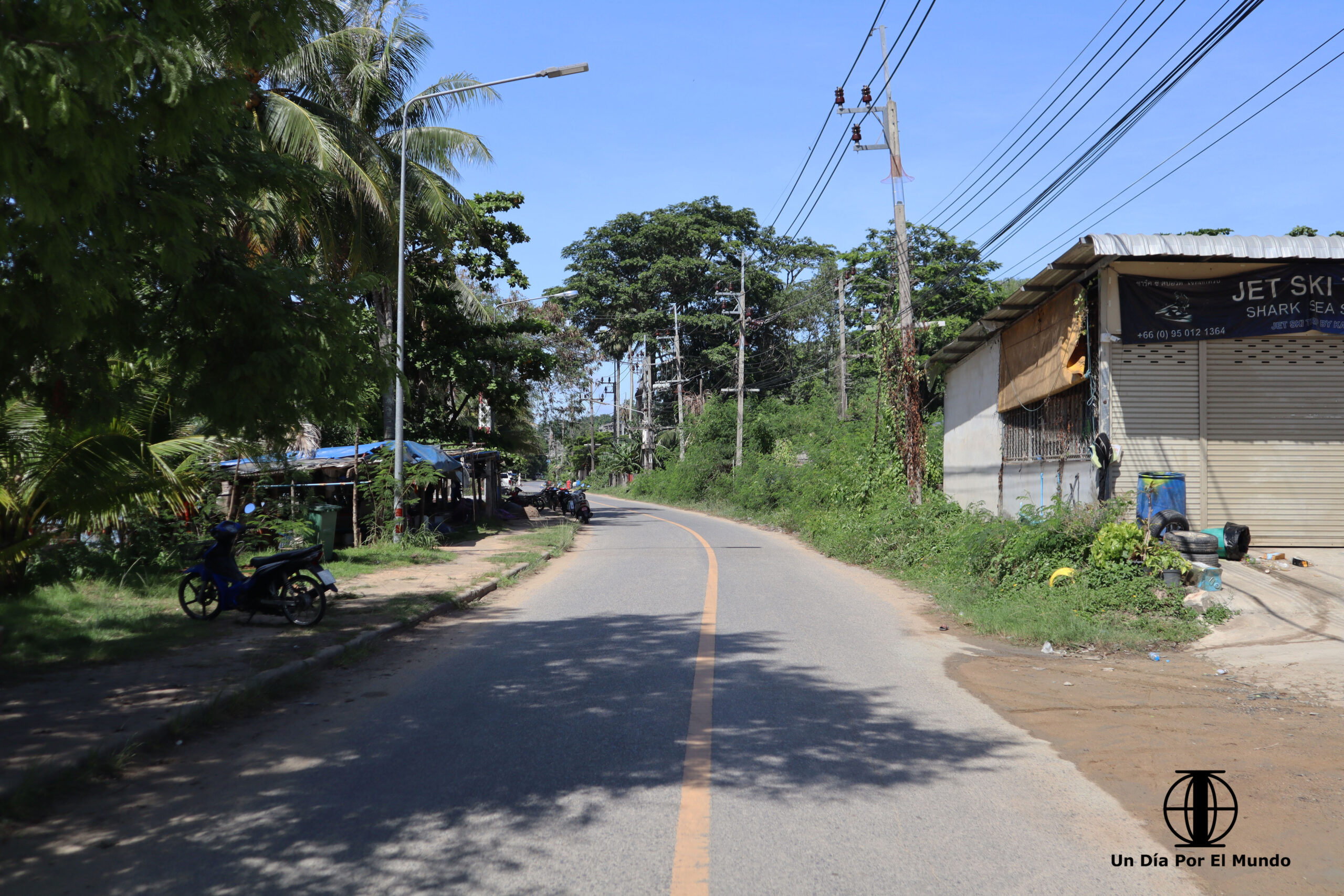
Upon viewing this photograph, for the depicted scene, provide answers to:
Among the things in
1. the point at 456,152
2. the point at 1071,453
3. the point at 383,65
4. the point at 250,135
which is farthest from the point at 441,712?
the point at 383,65

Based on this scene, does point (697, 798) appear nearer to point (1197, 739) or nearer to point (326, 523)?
point (1197, 739)

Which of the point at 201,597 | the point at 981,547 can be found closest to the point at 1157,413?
the point at 981,547

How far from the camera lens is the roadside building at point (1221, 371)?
1227cm

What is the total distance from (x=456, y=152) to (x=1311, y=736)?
21010mm

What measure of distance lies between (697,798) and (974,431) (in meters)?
17.6

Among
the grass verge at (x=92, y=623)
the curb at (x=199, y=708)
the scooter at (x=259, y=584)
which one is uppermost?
the scooter at (x=259, y=584)

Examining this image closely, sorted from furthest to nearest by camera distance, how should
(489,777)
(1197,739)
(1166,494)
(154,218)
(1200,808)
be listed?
(1166,494) < (1197,739) < (489,777) < (154,218) < (1200,808)

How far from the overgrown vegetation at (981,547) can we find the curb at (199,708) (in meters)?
6.43

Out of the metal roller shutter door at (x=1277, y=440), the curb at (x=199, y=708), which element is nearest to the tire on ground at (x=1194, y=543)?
the metal roller shutter door at (x=1277, y=440)

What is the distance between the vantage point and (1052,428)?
15.6 meters

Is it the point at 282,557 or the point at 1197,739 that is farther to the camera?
the point at 282,557

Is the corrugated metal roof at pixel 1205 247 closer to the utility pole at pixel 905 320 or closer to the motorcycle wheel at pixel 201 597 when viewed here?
the utility pole at pixel 905 320

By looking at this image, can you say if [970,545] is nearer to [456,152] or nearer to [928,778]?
[928,778]

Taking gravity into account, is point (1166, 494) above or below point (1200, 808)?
above
